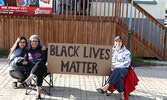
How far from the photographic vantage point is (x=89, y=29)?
8883 mm

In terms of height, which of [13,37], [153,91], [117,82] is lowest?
[153,91]

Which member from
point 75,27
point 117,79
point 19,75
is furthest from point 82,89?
point 75,27

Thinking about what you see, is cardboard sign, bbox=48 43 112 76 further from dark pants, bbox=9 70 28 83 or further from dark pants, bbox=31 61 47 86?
dark pants, bbox=9 70 28 83

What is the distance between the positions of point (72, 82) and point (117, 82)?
165cm

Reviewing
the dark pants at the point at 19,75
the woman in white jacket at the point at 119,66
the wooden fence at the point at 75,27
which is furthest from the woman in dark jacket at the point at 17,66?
the wooden fence at the point at 75,27

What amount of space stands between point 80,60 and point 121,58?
0.92 meters

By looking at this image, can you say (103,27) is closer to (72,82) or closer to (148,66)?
(148,66)

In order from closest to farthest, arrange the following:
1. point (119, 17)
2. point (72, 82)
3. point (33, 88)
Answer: point (33, 88) → point (72, 82) → point (119, 17)

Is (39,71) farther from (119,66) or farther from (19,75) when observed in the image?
(119,66)

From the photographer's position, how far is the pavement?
4988 mm

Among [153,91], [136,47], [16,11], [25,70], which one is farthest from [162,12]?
[25,70]

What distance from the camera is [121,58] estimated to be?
502 centimetres

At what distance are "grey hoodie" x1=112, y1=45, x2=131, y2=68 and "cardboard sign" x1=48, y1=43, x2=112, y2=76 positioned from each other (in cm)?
23

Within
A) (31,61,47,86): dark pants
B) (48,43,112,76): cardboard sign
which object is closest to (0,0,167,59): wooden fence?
(48,43,112,76): cardboard sign
